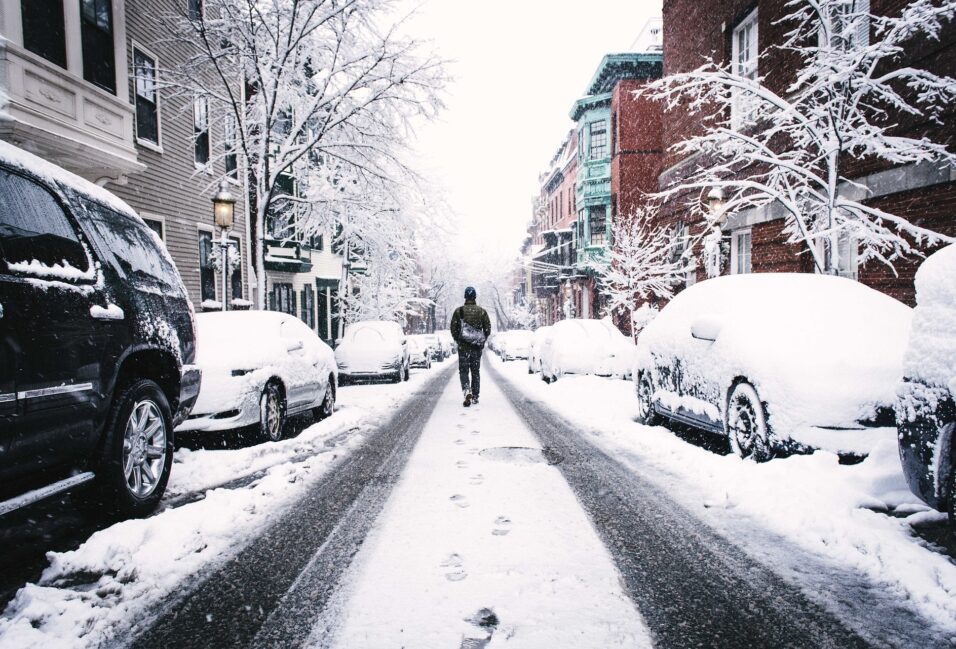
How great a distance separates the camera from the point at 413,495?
4539 mm

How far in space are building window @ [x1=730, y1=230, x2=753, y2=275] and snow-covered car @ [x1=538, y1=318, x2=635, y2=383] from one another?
3713 mm

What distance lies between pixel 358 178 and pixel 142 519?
1150 centimetres

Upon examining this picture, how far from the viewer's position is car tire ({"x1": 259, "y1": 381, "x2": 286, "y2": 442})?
659 centimetres

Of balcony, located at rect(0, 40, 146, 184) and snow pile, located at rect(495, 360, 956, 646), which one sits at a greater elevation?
balcony, located at rect(0, 40, 146, 184)

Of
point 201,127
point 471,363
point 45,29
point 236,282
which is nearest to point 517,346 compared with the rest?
point 236,282

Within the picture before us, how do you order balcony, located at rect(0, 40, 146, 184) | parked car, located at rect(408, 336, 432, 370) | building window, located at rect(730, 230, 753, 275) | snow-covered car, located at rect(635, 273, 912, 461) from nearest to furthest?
snow-covered car, located at rect(635, 273, 912, 461) → balcony, located at rect(0, 40, 146, 184) → building window, located at rect(730, 230, 753, 275) → parked car, located at rect(408, 336, 432, 370)

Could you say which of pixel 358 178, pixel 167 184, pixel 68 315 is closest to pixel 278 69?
pixel 358 178

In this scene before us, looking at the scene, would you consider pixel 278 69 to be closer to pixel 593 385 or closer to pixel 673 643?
pixel 593 385

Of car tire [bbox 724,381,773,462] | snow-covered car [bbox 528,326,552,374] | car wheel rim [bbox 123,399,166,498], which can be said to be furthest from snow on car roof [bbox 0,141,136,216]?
snow-covered car [bbox 528,326,552,374]

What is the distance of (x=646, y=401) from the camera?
25.5ft

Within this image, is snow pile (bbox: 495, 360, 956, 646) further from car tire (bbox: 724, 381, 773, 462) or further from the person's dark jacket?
the person's dark jacket

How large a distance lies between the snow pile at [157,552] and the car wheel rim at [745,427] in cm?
378

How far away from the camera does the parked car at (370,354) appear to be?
14.8 meters

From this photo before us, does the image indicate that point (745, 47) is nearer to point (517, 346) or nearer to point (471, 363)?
point (471, 363)
